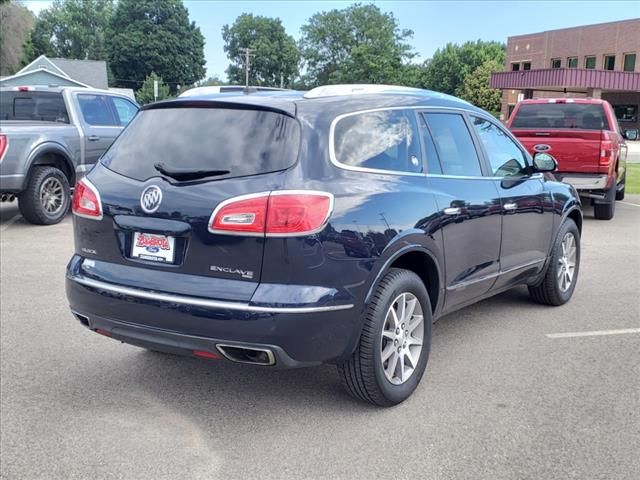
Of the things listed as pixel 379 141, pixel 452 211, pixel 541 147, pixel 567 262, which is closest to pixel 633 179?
pixel 541 147

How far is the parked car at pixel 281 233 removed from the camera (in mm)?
3311

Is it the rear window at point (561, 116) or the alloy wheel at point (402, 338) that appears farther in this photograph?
the rear window at point (561, 116)

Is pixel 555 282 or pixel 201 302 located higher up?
pixel 201 302

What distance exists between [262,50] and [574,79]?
7145cm

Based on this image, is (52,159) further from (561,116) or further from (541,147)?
(561,116)

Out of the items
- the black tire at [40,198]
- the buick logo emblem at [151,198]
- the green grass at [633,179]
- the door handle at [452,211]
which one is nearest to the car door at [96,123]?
the black tire at [40,198]

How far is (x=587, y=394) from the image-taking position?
162 inches

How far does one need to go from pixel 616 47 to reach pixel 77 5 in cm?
9680

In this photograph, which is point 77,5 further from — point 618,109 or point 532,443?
point 532,443

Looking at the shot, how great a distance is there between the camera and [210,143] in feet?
11.9

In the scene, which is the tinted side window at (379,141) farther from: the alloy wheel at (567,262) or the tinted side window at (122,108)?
the tinted side window at (122,108)

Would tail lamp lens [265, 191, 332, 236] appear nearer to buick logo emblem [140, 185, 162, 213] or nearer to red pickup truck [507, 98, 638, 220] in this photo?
buick logo emblem [140, 185, 162, 213]

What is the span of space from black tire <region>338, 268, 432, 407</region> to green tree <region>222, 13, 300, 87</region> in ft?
341

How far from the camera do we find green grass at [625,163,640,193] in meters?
16.8
